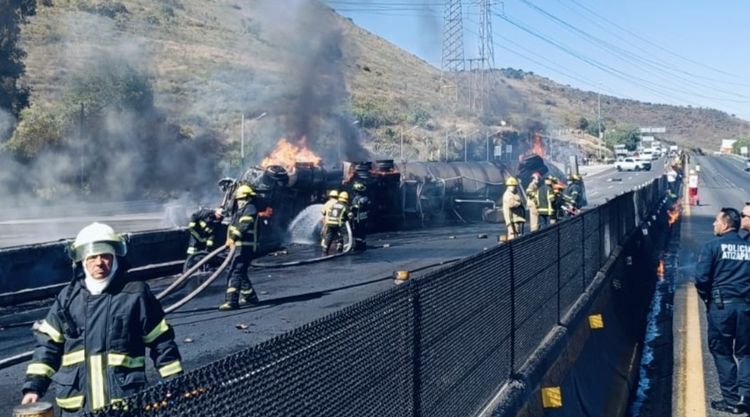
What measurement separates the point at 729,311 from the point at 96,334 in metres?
5.80

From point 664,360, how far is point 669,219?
57.7 feet

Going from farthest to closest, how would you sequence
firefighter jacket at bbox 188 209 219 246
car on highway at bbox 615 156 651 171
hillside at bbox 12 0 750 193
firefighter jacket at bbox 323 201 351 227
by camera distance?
car on highway at bbox 615 156 651 171 → hillside at bbox 12 0 750 193 → firefighter jacket at bbox 323 201 351 227 → firefighter jacket at bbox 188 209 219 246

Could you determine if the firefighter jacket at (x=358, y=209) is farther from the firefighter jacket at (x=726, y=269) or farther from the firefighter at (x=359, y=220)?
the firefighter jacket at (x=726, y=269)

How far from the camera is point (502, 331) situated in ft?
20.1

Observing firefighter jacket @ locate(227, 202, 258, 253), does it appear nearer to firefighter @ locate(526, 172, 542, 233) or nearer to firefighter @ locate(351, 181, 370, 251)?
firefighter @ locate(351, 181, 370, 251)

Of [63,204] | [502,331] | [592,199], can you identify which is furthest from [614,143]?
[502,331]

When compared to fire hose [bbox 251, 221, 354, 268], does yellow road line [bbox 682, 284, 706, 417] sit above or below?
below

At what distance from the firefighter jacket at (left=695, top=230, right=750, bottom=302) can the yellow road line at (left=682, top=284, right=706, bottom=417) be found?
100 cm

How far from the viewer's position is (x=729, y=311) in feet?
26.0

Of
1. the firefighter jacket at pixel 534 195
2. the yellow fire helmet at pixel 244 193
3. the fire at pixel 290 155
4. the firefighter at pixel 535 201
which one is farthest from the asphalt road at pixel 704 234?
the fire at pixel 290 155

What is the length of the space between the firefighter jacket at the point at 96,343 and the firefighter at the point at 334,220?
13779 mm

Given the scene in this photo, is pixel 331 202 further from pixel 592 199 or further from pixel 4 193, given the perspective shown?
pixel 592 199

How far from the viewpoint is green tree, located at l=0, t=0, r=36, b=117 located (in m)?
37.7

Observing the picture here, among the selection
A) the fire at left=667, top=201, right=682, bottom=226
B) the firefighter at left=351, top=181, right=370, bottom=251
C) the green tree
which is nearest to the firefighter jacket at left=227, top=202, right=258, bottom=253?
the firefighter at left=351, top=181, right=370, bottom=251
